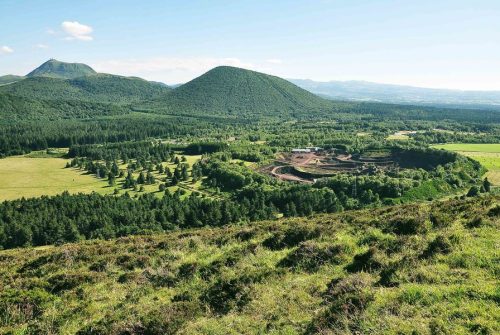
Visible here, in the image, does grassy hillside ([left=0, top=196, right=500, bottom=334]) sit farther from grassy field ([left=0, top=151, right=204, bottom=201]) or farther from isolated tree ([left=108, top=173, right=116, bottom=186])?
isolated tree ([left=108, top=173, right=116, bottom=186])

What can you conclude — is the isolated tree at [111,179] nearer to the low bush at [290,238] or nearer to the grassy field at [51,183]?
the grassy field at [51,183]

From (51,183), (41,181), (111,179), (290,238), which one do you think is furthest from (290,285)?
(41,181)

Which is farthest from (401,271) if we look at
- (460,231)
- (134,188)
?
(134,188)

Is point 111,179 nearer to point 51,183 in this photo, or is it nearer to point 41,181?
point 51,183

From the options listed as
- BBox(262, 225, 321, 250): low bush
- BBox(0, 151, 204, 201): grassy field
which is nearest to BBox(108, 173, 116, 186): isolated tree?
BBox(0, 151, 204, 201): grassy field

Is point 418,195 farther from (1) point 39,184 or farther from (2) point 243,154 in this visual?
(1) point 39,184

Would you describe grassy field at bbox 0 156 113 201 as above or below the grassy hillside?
below

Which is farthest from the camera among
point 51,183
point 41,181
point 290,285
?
point 41,181
